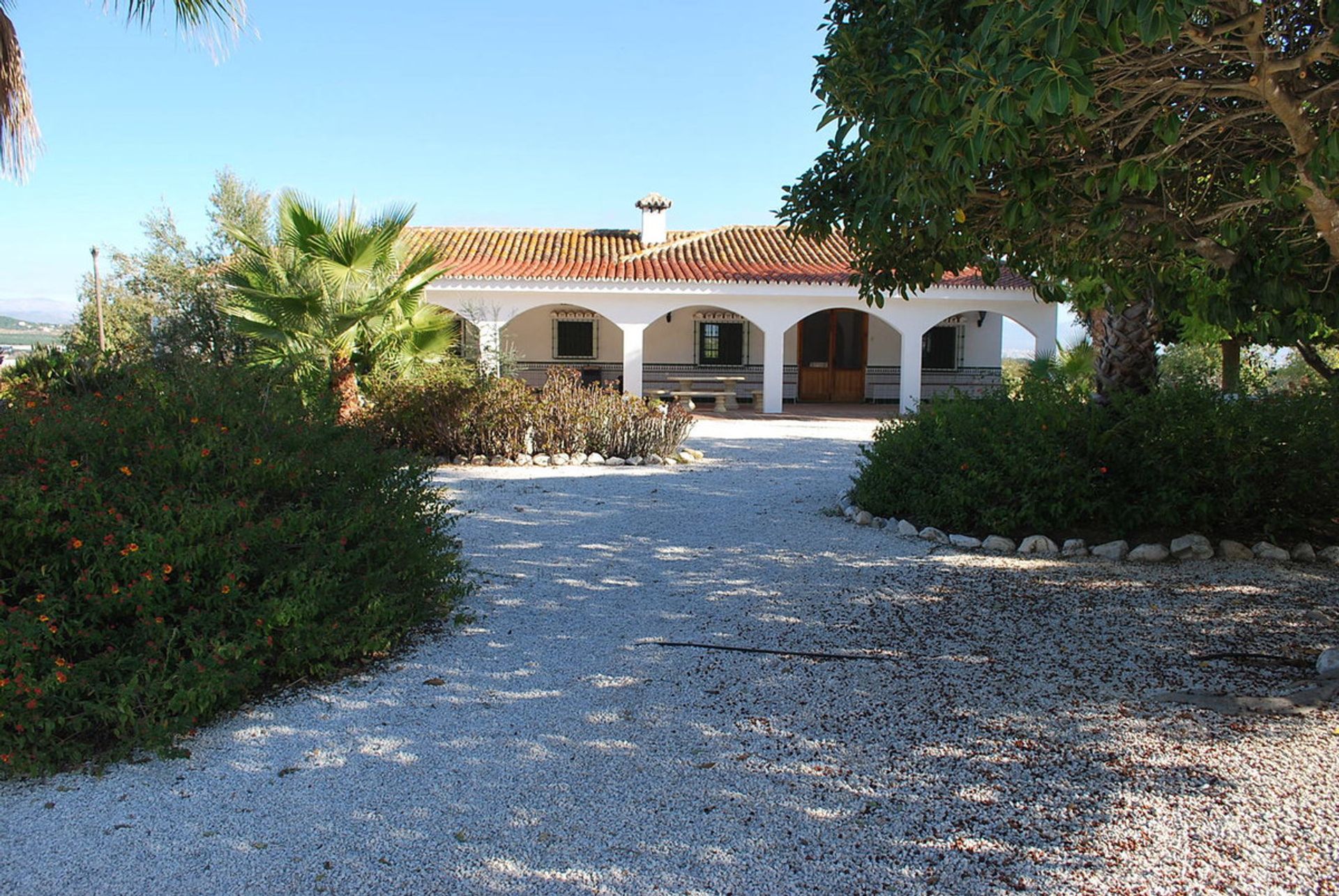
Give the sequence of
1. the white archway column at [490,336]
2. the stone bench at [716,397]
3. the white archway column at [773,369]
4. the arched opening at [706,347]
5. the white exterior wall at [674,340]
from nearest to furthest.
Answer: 1. the white archway column at [490,336]
2. the white archway column at [773,369]
3. the stone bench at [716,397]
4. the arched opening at [706,347]
5. the white exterior wall at [674,340]

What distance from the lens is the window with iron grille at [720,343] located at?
22.6 metres

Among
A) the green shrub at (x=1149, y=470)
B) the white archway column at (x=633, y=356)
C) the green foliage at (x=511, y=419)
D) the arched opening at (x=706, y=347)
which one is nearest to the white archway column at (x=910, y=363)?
the arched opening at (x=706, y=347)

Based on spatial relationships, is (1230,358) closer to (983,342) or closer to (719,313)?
(983,342)

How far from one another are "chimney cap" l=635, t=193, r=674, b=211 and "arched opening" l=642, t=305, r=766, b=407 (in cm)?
261

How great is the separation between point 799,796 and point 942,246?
3482 millimetres

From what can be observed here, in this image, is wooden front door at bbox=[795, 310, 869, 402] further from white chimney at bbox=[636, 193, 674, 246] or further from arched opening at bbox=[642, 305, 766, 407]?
white chimney at bbox=[636, 193, 674, 246]

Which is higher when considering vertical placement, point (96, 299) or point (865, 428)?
point (96, 299)

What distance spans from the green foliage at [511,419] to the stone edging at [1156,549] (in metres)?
5.42

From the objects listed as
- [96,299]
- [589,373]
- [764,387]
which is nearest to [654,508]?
[764,387]

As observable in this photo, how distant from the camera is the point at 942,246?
5418 millimetres

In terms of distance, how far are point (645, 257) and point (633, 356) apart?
3207 mm

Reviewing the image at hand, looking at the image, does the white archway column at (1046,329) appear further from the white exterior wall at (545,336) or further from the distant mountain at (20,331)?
the distant mountain at (20,331)

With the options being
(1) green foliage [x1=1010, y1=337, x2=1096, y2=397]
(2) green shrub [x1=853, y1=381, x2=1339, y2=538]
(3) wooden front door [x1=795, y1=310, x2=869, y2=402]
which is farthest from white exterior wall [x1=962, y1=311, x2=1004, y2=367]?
(2) green shrub [x1=853, y1=381, x2=1339, y2=538]

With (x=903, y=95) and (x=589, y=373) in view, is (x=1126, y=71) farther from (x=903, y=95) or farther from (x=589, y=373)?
(x=589, y=373)
